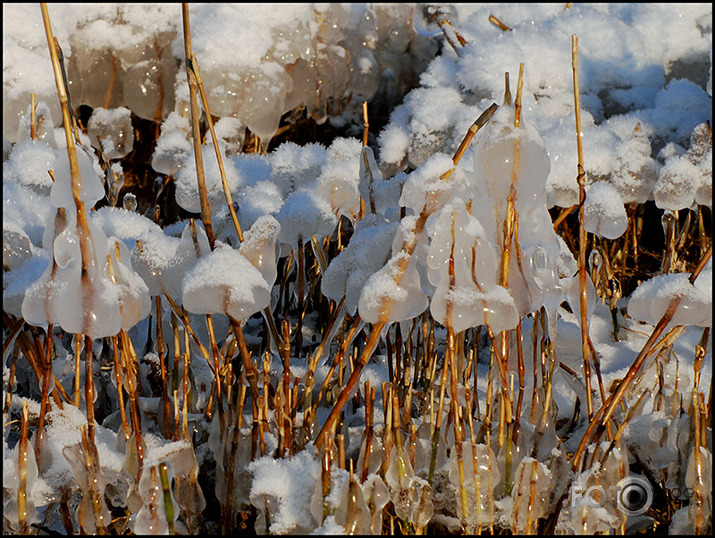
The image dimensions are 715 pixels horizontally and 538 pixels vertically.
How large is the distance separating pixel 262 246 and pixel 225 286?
86 millimetres

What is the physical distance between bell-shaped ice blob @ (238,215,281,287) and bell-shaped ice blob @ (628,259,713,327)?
460 millimetres

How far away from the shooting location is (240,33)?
212 cm

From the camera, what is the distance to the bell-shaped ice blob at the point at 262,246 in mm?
943

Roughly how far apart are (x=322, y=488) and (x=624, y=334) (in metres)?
1.07

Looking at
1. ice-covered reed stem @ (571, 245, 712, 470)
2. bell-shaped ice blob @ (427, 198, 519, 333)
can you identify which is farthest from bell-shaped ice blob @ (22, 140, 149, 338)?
ice-covered reed stem @ (571, 245, 712, 470)

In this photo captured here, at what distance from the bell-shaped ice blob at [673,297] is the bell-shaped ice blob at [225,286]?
1.54ft

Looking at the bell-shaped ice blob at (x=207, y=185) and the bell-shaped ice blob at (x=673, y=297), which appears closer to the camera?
the bell-shaped ice blob at (x=673, y=297)

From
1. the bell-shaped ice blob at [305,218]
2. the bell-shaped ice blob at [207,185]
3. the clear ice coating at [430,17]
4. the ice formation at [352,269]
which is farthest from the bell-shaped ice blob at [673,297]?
the clear ice coating at [430,17]

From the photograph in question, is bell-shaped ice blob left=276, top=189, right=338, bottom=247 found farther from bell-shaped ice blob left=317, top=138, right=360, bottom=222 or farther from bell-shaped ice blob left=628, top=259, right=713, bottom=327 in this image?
bell-shaped ice blob left=628, top=259, right=713, bottom=327

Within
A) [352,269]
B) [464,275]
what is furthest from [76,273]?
[464,275]

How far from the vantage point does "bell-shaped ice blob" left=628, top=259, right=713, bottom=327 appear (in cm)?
91

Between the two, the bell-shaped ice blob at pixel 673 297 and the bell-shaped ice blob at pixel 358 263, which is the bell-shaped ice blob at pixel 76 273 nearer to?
the bell-shaped ice blob at pixel 358 263

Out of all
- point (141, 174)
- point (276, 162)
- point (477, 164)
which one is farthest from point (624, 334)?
point (141, 174)

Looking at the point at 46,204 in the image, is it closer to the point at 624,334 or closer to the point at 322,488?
the point at 322,488
